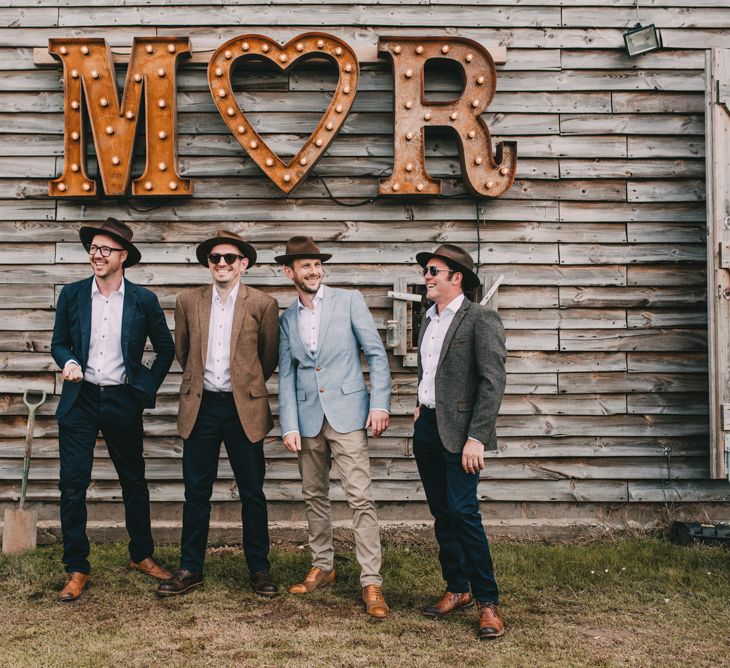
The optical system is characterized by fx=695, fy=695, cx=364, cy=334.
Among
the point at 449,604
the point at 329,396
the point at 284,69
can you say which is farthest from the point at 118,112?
the point at 449,604

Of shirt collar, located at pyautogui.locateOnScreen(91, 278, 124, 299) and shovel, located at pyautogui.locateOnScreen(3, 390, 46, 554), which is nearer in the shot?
shirt collar, located at pyautogui.locateOnScreen(91, 278, 124, 299)

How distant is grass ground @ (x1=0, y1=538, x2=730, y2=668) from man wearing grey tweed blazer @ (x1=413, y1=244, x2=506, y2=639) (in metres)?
0.28

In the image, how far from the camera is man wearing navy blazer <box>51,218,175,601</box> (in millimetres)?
4215

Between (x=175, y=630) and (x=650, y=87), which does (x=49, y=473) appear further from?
(x=650, y=87)

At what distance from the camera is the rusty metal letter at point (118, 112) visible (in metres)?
5.10

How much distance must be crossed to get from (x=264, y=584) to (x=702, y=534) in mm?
3112

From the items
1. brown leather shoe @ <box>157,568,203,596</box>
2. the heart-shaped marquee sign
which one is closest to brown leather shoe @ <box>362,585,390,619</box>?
brown leather shoe @ <box>157,568,203,596</box>

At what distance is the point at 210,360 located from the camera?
4.20 meters

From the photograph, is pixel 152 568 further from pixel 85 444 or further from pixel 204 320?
pixel 204 320

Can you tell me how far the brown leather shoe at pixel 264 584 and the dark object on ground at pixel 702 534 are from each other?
2959mm

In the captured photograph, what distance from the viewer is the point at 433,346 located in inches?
153

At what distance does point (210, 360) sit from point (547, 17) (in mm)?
3682

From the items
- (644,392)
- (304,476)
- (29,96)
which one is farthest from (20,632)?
(644,392)

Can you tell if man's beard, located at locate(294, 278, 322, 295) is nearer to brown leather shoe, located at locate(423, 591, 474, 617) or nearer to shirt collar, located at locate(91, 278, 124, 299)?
shirt collar, located at locate(91, 278, 124, 299)
